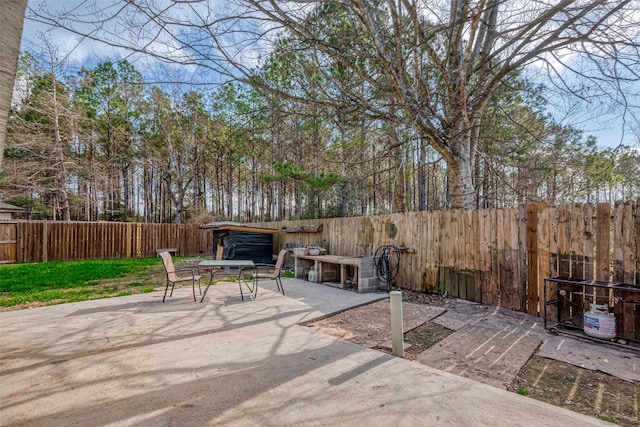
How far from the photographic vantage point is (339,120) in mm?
11805

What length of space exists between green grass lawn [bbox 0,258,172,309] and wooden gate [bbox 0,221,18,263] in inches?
138

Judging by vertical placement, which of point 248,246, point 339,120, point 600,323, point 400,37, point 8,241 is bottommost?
point 600,323

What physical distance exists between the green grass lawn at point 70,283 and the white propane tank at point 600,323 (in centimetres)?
691

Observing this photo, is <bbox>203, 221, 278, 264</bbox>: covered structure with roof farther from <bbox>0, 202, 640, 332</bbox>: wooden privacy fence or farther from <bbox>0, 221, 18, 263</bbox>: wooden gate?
<bbox>0, 221, 18, 263</bbox>: wooden gate

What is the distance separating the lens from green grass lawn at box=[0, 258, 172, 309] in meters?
5.16

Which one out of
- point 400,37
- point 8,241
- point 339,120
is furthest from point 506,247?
point 8,241

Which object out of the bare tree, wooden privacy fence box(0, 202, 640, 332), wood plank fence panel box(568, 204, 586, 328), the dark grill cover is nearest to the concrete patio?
wood plank fence panel box(568, 204, 586, 328)

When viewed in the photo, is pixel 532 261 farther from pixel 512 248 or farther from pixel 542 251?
pixel 512 248

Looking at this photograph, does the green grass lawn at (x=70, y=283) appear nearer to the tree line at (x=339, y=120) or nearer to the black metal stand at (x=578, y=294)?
the tree line at (x=339, y=120)

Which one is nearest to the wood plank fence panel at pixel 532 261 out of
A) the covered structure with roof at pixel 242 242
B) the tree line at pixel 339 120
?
the tree line at pixel 339 120

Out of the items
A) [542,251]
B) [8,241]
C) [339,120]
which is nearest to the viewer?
[542,251]

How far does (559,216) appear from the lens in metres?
4.03

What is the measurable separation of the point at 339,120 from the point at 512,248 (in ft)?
28.6

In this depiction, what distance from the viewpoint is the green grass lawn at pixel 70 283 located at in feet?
16.9
